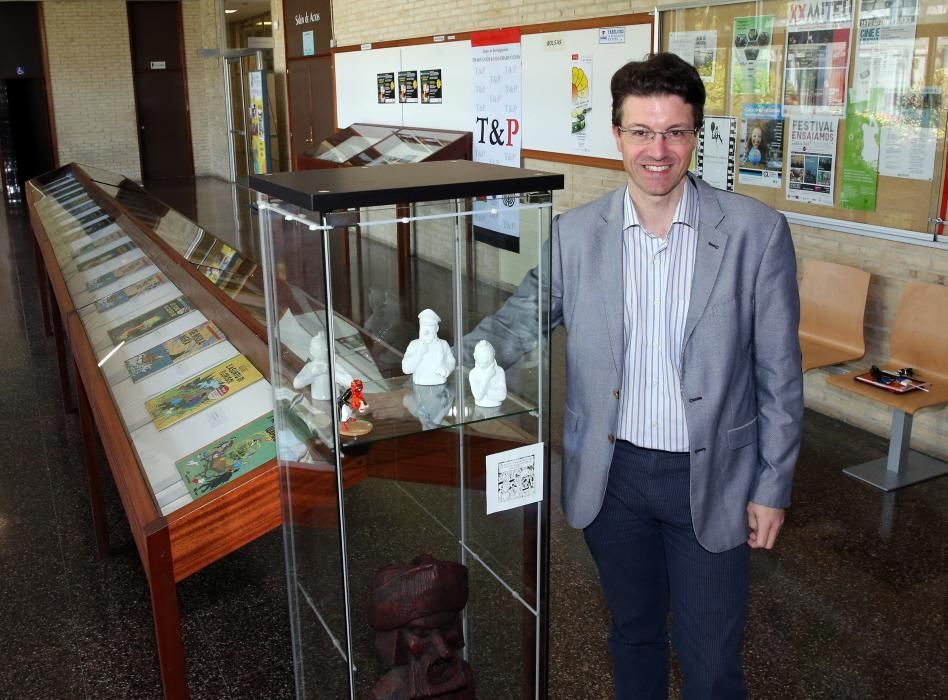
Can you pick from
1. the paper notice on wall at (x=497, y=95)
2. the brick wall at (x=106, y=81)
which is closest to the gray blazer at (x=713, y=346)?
the paper notice on wall at (x=497, y=95)

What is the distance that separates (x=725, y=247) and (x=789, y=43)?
11.8 ft

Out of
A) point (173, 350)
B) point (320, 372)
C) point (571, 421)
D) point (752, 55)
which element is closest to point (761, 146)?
point (752, 55)

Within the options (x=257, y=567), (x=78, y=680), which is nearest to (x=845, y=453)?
(x=257, y=567)

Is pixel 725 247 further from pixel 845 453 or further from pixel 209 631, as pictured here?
pixel 845 453

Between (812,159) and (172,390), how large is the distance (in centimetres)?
363

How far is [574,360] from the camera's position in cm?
201

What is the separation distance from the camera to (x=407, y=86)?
994 cm

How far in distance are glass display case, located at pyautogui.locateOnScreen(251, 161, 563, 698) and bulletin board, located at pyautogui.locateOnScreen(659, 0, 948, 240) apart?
318cm

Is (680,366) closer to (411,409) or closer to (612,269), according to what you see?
(612,269)

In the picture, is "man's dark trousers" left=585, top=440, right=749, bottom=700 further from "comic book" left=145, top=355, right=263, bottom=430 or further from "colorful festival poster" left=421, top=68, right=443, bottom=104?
"colorful festival poster" left=421, top=68, right=443, bottom=104

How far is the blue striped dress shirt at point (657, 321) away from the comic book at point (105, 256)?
3331 millimetres

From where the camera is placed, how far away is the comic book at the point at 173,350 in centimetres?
300

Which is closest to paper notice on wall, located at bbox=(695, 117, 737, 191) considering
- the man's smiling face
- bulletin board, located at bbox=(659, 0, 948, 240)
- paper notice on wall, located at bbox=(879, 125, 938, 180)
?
bulletin board, located at bbox=(659, 0, 948, 240)

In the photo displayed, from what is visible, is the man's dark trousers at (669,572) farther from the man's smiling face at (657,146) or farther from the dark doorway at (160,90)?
the dark doorway at (160,90)
